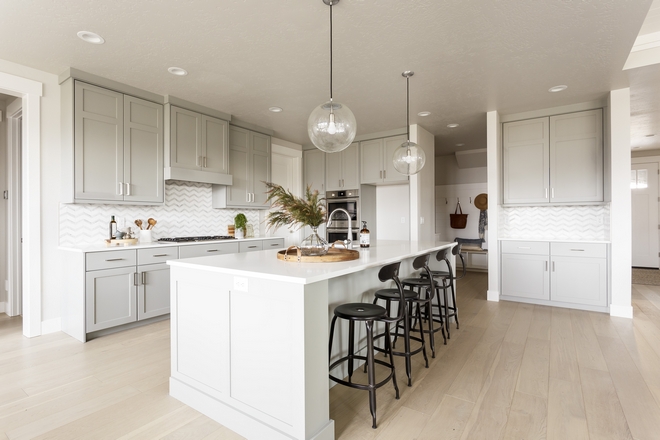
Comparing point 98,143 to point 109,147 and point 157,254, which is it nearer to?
point 109,147

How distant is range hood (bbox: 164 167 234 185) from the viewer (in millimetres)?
4056

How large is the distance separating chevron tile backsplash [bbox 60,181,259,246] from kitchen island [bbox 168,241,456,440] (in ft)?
7.18

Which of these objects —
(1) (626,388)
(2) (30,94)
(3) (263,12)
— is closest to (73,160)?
(2) (30,94)

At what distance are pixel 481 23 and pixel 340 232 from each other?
4056mm

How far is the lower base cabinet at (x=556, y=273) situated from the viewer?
4.14 meters

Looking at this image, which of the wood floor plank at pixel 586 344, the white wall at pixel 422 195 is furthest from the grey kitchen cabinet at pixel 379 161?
the wood floor plank at pixel 586 344

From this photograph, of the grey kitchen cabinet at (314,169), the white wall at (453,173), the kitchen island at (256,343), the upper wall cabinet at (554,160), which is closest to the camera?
the kitchen island at (256,343)

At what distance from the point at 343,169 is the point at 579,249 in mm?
3589

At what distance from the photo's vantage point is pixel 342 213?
6133mm

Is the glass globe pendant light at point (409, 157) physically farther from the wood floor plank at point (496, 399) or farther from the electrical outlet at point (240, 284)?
the electrical outlet at point (240, 284)

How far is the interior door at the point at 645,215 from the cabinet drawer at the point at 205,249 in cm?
838

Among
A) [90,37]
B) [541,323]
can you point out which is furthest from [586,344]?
[90,37]

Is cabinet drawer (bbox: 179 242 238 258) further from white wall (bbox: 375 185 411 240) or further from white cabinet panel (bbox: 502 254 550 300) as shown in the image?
white cabinet panel (bbox: 502 254 550 300)

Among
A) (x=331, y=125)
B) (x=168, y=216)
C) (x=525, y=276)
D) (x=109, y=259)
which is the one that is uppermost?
(x=331, y=125)
